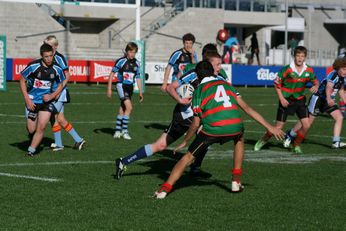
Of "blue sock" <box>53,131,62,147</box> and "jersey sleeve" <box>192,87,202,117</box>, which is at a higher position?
"jersey sleeve" <box>192,87,202,117</box>

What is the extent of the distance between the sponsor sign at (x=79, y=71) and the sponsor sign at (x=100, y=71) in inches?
8.2

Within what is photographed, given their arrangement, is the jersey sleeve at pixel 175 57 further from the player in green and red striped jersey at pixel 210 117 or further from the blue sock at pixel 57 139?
the player in green and red striped jersey at pixel 210 117

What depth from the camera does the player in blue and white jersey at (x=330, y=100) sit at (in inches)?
634

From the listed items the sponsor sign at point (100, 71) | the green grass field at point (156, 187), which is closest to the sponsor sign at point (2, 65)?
the sponsor sign at point (100, 71)

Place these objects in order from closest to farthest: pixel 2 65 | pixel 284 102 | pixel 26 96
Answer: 1. pixel 26 96
2. pixel 284 102
3. pixel 2 65

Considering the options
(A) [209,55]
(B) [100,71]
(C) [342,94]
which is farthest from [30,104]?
(B) [100,71]

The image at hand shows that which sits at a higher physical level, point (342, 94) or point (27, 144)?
point (342, 94)

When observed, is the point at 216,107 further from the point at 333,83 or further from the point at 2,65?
the point at 2,65

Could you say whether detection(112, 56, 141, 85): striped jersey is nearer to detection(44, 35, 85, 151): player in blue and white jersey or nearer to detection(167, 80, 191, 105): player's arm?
detection(44, 35, 85, 151): player in blue and white jersey

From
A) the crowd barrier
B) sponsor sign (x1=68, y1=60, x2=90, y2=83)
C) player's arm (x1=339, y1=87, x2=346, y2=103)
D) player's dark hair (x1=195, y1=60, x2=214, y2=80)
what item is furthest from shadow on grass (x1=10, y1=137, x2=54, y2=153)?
sponsor sign (x1=68, y1=60, x2=90, y2=83)

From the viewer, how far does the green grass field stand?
28.5ft

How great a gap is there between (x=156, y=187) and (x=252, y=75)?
30396mm

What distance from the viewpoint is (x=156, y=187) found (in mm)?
10891

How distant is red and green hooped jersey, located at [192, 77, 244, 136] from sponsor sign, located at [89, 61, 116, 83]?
91.5 feet
